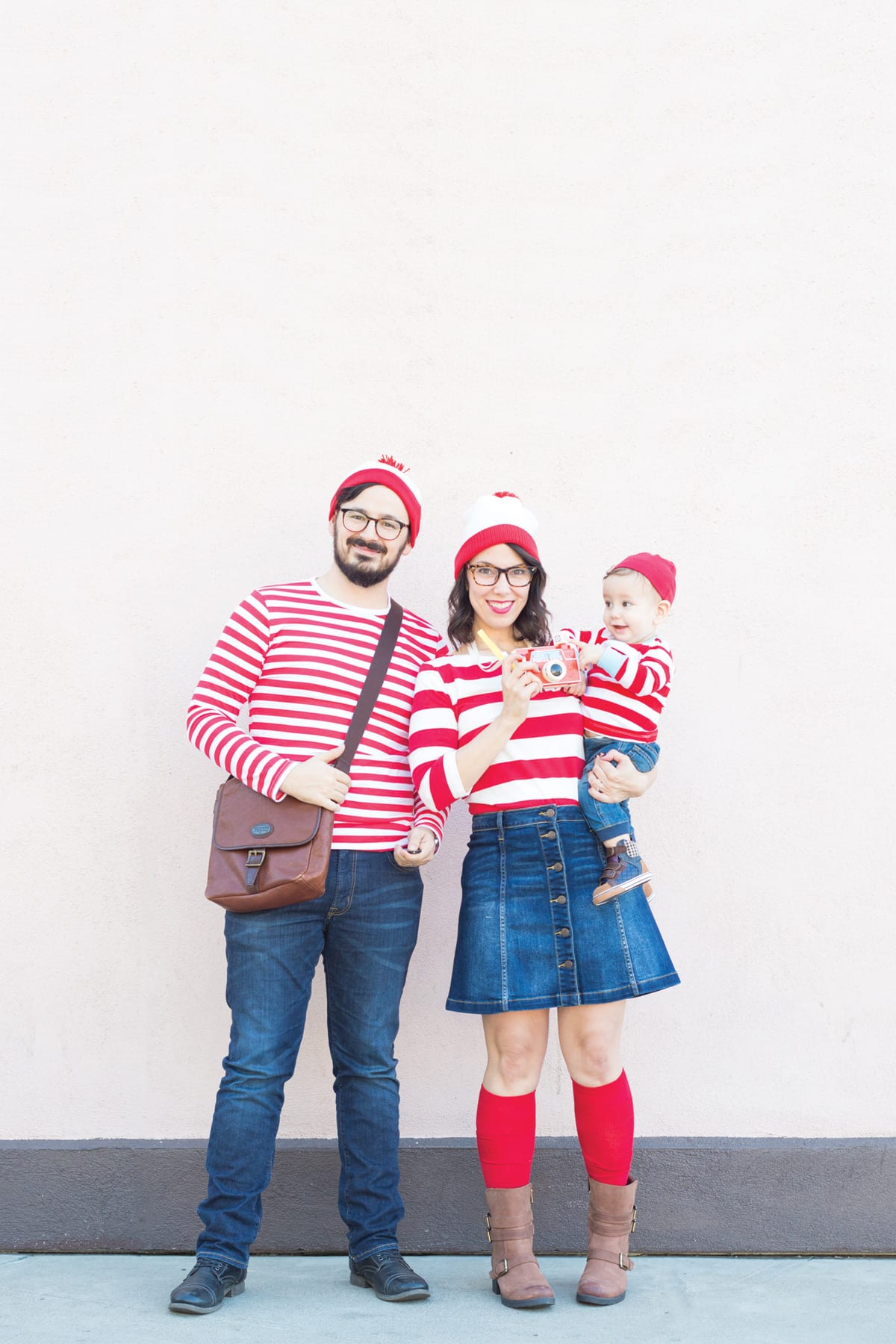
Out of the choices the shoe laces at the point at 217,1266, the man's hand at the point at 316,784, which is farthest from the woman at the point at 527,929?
the shoe laces at the point at 217,1266

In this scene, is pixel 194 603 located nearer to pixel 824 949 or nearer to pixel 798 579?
pixel 798 579

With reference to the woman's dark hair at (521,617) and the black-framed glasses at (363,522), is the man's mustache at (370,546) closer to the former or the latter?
the black-framed glasses at (363,522)

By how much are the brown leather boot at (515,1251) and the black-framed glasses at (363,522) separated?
1650mm

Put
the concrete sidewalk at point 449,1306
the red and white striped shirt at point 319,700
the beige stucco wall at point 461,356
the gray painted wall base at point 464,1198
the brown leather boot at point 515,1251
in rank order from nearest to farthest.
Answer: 1. the concrete sidewalk at point 449,1306
2. the brown leather boot at point 515,1251
3. the red and white striped shirt at point 319,700
4. the gray painted wall base at point 464,1198
5. the beige stucco wall at point 461,356

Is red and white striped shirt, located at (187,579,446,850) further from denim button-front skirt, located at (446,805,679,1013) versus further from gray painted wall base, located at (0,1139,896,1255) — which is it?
A: gray painted wall base, located at (0,1139,896,1255)

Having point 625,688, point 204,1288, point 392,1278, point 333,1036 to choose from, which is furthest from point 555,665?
point 204,1288

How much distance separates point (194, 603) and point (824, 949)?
2.19 metres

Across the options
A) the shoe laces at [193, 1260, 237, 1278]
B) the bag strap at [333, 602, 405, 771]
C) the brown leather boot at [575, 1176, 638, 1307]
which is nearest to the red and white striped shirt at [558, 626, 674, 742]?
the bag strap at [333, 602, 405, 771]

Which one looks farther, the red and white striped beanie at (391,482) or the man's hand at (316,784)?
the red and white striped beanie at (391,482)

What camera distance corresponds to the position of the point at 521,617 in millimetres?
2773

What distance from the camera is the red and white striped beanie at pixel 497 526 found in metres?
2.69

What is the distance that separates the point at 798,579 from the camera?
130 inches

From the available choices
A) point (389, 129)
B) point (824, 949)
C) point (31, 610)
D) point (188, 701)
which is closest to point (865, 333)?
point (389, 129)

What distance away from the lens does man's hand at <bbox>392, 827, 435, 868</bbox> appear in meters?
2.59
